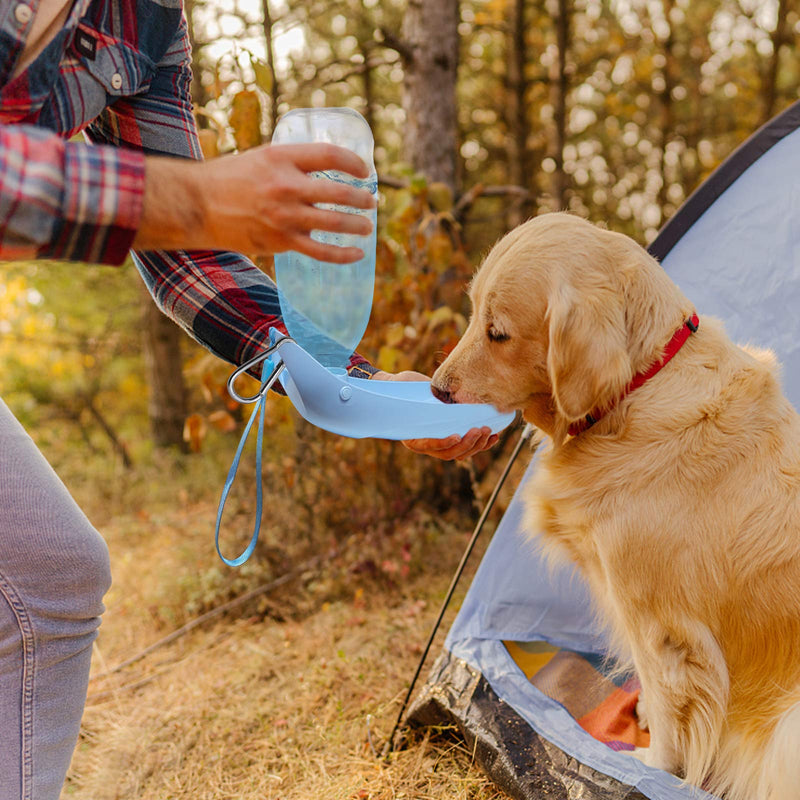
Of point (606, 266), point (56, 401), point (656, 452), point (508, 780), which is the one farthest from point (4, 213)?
point (56, 401)

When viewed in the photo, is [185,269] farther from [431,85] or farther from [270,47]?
[431,85]

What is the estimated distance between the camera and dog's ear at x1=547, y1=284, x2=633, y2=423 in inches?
63.8

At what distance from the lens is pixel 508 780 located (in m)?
1.94

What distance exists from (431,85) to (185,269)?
2734mm

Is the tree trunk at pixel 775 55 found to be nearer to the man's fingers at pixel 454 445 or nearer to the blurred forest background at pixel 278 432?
the blurred forest background at pixel 278 432

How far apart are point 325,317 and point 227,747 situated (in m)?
1.54

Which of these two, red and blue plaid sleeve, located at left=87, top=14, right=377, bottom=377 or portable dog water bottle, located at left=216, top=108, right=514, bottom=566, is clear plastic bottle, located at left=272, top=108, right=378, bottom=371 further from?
red and blue plaid sleeve, located at left=87, top=14, right=377, bottom=377

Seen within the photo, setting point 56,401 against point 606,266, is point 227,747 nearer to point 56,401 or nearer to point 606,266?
point 606,266

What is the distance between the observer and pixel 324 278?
6.26 ft

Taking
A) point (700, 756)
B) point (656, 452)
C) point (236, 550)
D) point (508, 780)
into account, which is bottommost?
point (236, 550)

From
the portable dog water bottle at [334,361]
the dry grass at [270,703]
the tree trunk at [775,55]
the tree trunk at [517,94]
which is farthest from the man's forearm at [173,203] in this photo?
the tree trunk at [775,55]

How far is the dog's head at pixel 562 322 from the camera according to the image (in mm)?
1627

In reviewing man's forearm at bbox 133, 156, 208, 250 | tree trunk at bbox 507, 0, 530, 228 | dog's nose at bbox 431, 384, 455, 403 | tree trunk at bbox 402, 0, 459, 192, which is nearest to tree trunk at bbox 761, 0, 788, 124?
tree trunk at bbox 507, 0, 530, 228

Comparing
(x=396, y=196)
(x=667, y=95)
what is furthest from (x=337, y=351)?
(x=667, y=95)
